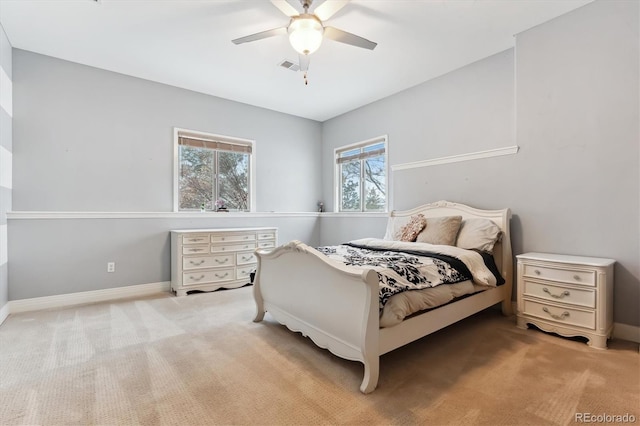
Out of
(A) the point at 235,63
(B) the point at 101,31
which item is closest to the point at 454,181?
(A) the point at 235,63

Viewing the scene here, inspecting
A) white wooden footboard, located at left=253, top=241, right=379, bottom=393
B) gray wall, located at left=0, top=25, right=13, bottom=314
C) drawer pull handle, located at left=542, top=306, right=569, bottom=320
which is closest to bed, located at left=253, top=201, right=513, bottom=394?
white wooden footboard, located at left=253, top=241, right=379, bottom=393

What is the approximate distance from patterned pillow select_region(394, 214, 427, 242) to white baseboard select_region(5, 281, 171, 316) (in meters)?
3.19

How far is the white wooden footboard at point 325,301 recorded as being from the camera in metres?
1.75

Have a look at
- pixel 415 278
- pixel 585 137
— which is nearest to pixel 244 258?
pixel 415 278

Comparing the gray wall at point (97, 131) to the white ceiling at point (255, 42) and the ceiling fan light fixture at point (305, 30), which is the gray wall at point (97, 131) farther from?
the ceiling fan light fixture at point (305, 30)

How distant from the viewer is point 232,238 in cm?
423

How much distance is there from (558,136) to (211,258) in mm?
4151

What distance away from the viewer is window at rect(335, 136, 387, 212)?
189 inches

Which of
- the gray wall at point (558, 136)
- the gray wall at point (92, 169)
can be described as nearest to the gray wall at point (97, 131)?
the gray wall at point (92, 169)

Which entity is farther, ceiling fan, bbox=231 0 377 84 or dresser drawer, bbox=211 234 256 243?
dresser drawer, bbox=211 234 256 243

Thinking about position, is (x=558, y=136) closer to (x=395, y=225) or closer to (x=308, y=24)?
(x=395, y=225)

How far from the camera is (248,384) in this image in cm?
184

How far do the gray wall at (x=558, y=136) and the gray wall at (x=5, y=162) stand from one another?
4.68m

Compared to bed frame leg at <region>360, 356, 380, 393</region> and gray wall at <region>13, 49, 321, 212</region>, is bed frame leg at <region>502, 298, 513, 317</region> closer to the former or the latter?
bed frame leg at <region>360, 356, 380, 393</region>
